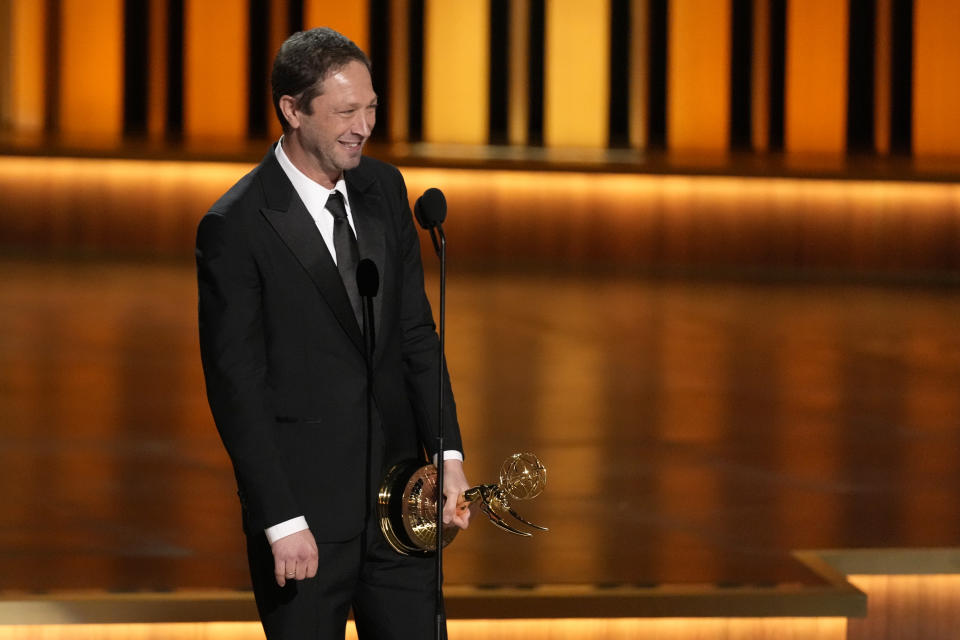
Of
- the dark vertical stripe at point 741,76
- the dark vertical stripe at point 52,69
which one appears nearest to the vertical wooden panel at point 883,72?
the dark vertical stripe at point 741,76

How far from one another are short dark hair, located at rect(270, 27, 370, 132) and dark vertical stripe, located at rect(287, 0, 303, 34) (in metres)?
6.69

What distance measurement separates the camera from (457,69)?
777 cm

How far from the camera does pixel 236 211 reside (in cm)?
136

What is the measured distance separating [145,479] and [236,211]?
196cm

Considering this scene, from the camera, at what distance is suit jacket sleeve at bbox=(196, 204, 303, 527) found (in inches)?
52.7

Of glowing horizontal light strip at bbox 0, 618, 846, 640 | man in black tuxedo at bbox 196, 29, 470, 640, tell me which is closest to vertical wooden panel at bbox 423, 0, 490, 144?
glowing horizontal light strip at bbox 0, 618, 846, 640

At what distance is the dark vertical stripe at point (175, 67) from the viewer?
778 centimetres

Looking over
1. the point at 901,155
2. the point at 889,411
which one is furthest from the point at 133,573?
the point at 901,155

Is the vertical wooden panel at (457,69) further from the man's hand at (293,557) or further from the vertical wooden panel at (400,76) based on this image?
the man's hand at (293,557)

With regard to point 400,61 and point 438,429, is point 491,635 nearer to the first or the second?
point 438,429

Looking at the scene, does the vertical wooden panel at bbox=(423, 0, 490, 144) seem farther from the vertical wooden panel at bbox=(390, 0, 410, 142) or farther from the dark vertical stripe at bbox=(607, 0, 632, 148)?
the dark vertical stripe at bbox=(607, 0, 632, 148)

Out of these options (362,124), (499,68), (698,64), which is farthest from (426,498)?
(698,64)

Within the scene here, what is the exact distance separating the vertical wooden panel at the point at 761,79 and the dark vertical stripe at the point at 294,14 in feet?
8.40

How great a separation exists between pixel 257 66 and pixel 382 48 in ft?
2.35
